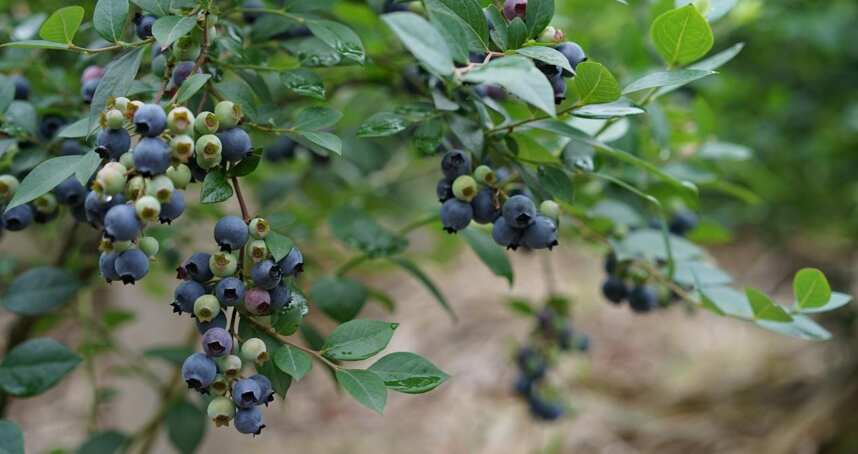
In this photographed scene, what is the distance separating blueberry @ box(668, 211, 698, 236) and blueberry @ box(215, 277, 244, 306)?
0.90 metres

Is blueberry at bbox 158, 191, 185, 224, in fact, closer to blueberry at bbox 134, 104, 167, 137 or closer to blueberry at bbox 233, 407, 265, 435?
blueberry at bbox 134, 104, 167, 137

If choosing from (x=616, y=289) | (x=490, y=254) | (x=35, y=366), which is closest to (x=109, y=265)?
(x=35, y=366)

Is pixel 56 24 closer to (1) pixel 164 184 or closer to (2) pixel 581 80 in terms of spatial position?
(1) pixel 164 184

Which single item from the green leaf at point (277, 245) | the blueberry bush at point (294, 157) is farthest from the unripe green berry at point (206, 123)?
the green leaf at point (277, 245)

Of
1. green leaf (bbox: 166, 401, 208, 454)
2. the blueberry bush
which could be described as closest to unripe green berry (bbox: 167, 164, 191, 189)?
the blueberry bush

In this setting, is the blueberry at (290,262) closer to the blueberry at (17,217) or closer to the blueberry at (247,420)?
the blueberry at (247,420)

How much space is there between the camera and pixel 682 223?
4.62 feet

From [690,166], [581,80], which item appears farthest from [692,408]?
[581,80]

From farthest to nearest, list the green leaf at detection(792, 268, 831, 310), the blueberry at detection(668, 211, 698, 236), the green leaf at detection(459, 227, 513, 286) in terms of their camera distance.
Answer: the blueberry at detection(668, 211, 698, 236) < the green leaf at detection(459, 227, 513, 286) < the green leaf at detection(792, 268, 831, 310)

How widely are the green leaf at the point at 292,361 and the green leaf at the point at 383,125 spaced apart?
0.78ft

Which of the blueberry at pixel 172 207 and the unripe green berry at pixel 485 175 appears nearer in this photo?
the blueberry at pixel 172 207

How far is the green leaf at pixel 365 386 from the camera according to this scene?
0.78m

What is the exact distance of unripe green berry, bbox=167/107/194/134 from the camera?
0.69m

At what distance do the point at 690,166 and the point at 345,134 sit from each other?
0.64 meters
